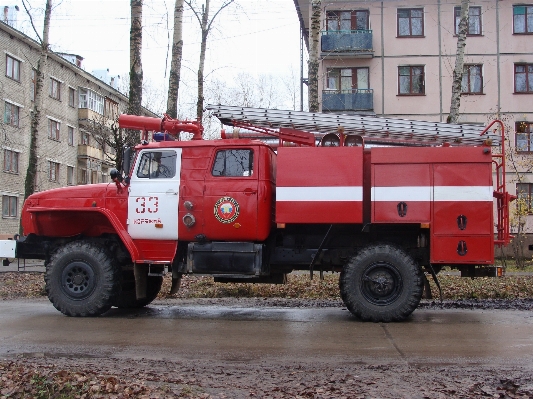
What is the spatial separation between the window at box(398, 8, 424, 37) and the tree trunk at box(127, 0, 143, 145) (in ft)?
73.8

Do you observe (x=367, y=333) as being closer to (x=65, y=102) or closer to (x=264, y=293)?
(x=264, y=293)

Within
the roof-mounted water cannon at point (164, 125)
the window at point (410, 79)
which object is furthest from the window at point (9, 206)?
the roof-mounted water cannon at point (164, 125)

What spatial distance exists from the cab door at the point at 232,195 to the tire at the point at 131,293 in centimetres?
190

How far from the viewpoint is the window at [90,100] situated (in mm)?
48719

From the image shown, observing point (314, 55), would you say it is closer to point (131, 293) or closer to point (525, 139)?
point (131, 293)

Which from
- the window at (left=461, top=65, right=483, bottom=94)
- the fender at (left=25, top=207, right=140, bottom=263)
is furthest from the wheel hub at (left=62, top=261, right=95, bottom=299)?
the window at (left=461, top=65, right=483, bottom=94)

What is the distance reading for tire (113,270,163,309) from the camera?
10.7 meters

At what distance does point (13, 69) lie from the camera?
3909cm

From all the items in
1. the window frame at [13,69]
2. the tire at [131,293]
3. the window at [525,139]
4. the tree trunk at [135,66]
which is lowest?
the tire at [131,293]

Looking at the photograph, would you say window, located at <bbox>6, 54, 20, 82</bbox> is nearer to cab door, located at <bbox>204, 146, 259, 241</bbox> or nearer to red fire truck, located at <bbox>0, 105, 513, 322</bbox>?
red fire truck, located at <bbox>0, 105, 513, 322</bbox>

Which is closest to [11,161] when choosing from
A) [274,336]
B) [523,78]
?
[523,78]

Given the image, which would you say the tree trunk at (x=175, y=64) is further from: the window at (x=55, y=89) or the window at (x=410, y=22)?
the window at (x=55, y=89)

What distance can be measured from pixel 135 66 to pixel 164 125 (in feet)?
13.3

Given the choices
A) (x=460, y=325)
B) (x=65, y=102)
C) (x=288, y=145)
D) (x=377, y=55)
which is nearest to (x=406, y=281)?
(x=460, y=325)
